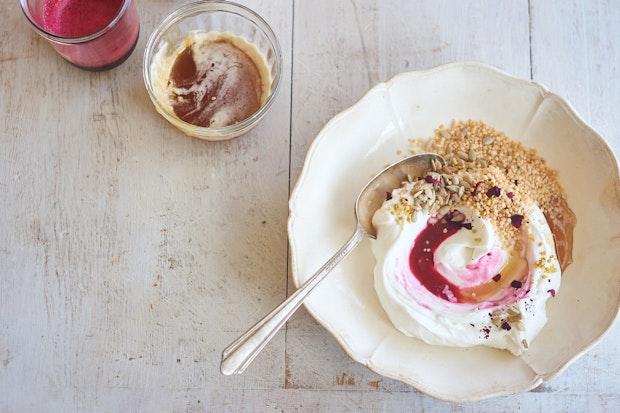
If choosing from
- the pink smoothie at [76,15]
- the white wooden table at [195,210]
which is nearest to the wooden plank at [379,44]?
the white wooden table at [195,210]

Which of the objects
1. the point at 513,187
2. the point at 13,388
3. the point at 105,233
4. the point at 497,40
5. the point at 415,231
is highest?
the point at 497,40

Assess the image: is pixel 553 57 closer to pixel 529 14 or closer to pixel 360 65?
pixel 529 14

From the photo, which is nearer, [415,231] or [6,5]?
[415,231]

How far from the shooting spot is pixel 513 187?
1328mm

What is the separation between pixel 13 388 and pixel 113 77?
0.69m

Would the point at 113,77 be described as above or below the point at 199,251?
above

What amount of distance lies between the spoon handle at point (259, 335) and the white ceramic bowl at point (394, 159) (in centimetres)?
5

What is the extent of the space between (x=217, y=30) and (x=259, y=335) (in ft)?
2.25

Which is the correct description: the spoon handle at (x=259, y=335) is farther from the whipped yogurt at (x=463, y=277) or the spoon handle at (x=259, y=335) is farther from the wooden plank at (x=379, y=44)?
the wooden plank at (x=379, y=44)

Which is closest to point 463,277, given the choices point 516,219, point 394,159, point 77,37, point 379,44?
point 516,219

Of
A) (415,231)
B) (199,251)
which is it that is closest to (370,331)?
(415,231)

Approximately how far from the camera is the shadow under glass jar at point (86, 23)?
135cm

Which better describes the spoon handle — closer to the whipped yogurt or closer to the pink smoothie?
the whipped yogurt

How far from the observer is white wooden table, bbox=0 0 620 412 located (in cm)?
139
